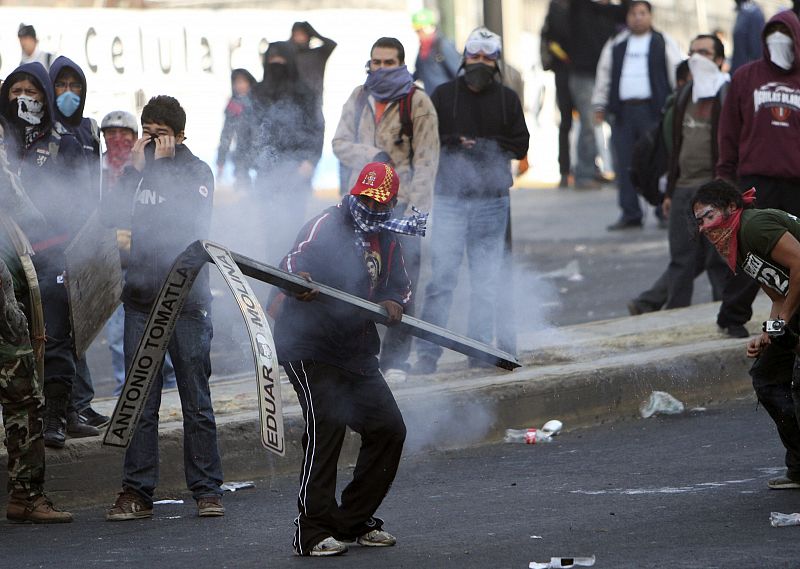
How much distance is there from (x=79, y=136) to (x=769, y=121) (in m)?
3.87

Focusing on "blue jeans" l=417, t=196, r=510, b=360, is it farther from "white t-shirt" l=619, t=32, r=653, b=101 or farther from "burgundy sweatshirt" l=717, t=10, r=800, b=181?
"white t-shirt" l=619, t=32, r=653, b=101

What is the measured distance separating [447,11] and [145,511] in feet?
39.0

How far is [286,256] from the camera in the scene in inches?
229

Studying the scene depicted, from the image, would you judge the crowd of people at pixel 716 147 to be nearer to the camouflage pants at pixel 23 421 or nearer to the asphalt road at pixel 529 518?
the asphalt road at pixel 529 518

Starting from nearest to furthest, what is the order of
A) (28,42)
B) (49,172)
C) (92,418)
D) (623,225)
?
(49,172), (92,418), (28,42), (623,225)

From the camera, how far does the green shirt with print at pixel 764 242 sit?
19.9 ft

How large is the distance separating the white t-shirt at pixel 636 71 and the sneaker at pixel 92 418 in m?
7.58

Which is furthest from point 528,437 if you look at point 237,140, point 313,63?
point 313,63

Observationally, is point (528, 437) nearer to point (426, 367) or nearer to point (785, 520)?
point (426, 367)

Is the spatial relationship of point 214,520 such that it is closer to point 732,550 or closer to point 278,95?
point 732,550

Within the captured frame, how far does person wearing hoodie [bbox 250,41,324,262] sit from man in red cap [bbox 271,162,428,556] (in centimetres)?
411

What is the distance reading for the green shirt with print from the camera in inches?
239

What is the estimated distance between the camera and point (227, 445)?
23.5 feet

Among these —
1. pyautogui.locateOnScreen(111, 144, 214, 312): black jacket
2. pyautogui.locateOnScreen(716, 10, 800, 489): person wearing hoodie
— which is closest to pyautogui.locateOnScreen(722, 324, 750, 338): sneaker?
pyautogui.locateOnScreen(716, 10, 800, 489): person wearing hoodie
